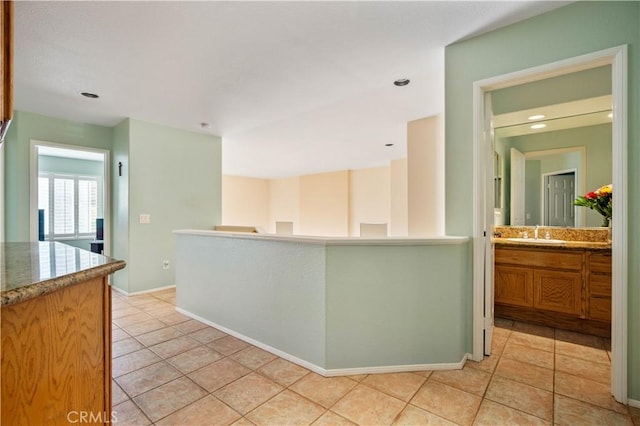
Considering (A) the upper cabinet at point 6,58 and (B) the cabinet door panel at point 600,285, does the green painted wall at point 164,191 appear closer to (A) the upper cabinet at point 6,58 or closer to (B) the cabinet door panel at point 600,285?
(A) the upper cabinet at point 6,58

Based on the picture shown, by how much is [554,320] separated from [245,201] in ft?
29.7

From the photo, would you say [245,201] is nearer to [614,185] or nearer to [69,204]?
[69,204]

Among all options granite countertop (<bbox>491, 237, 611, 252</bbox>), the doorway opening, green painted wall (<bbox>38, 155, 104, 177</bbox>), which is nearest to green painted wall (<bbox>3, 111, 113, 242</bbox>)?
the doorway opening

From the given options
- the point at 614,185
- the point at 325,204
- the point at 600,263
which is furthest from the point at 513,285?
the point at 325,204

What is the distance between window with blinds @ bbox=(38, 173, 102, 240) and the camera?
19.7ft

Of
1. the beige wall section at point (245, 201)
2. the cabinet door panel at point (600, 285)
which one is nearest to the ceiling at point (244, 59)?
the cabinet door panel at point (600, 285)

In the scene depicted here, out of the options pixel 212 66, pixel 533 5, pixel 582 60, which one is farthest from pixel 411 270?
pixel 212 66

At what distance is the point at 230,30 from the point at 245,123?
215 cm

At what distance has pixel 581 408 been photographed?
167 cm

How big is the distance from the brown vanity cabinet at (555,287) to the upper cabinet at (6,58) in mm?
3614

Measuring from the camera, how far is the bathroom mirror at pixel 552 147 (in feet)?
8.78

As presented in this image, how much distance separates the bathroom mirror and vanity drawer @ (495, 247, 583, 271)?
2.06 ft

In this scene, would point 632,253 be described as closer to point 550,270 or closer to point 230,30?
point 550,270

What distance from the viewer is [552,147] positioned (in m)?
3.28
